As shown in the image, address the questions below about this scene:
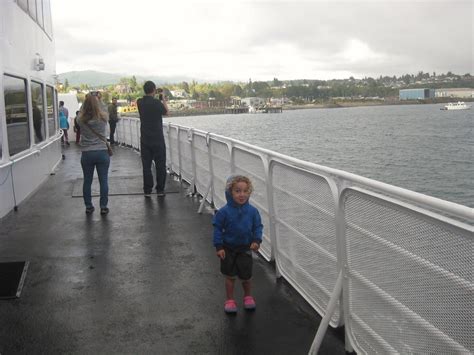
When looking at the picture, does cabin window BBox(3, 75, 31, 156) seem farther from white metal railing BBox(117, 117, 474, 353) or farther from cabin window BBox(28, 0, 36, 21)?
white metal railing BBox(117, 117, 474, 353)

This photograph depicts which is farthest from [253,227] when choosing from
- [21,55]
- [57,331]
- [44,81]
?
[44,81]

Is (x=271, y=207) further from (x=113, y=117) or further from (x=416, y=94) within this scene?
(x=416, y=94)

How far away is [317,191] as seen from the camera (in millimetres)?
3918

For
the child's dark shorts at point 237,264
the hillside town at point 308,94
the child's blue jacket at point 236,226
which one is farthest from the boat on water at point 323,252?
the hillside town at point 308,94

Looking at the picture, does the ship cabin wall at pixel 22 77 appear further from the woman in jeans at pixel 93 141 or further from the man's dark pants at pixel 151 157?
the man's dark pants at pixel 151 157

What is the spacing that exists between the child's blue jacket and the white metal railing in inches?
16.7

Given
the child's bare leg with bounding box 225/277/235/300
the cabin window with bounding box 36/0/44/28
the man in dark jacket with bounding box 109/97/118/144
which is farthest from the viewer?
the man in dark jacket with bounding box 109/97/118/144

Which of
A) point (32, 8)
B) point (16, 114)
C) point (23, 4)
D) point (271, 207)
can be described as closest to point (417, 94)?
point (32, 8)

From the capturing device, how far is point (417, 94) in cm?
18462

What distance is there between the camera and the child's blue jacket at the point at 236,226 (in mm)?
4062

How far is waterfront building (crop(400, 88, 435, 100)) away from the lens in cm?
17962

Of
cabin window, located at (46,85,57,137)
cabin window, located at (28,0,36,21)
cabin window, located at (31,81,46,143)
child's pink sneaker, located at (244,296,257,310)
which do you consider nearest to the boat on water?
child's pink sneaker, located at (244,296,257,310)

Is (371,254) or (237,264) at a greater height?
(371,254)

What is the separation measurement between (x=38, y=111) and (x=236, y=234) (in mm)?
6906
